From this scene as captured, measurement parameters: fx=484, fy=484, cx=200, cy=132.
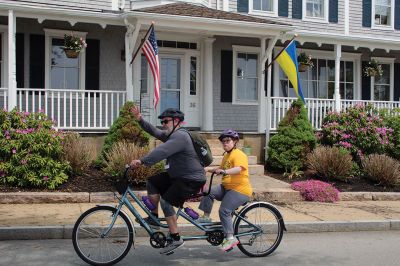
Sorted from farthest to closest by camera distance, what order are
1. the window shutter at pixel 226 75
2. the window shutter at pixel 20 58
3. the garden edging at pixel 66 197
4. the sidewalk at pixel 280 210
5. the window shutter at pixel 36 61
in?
1. the window shutter at pixel 226 75
2. the window shutter at pixel 36 61
3. the window shutter at pixel 20 58
4. the garden edging at pixel 66 197
5. the sidewalk at pixel 280 210

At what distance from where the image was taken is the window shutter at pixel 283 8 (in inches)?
651

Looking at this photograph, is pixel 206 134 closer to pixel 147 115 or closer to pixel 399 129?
pixel 147 115

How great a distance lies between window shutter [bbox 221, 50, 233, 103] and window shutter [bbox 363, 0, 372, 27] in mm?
5849

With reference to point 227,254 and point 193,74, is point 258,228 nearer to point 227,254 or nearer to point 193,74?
point 227,254

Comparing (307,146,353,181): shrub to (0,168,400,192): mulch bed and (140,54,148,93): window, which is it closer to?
(0,168,400,192): mulch bed

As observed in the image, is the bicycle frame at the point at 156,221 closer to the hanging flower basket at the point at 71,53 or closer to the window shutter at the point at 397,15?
the hanging flower basket at the point at 71,53

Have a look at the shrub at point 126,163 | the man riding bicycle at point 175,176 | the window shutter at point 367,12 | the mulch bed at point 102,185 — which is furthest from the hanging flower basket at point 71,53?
the window shutter at point 367,12

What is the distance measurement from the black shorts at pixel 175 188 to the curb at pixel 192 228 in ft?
5.48

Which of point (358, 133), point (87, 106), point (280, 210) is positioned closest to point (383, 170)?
point (358, 133)

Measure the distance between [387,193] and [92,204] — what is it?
670cm

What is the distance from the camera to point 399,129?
544 inches

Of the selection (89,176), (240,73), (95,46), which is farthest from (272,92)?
(89,176)

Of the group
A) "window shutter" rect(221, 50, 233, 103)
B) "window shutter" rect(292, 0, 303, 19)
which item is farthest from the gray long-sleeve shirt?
"window shutter" rect(292, 0, 303, 19)

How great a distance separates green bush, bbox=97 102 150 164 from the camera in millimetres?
11453
